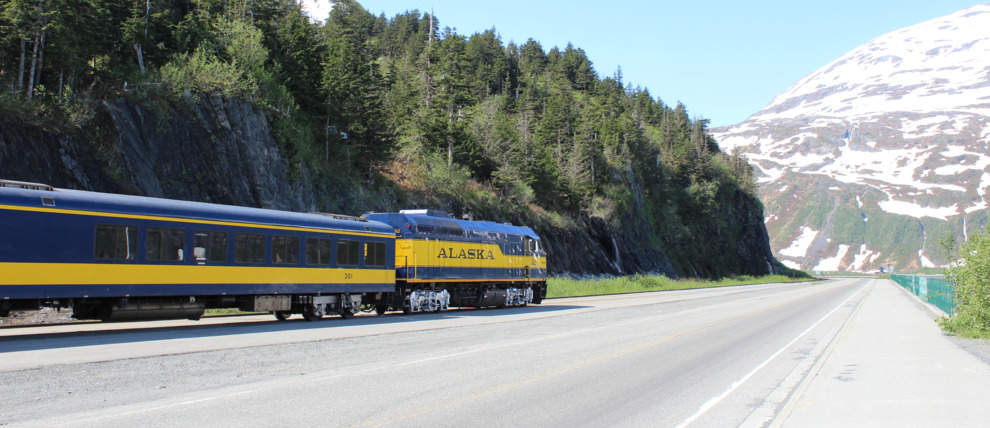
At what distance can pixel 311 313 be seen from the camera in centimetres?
2192

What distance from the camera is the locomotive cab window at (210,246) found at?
1780 centimetres

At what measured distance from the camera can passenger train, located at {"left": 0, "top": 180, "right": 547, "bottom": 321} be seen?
48.1 feet

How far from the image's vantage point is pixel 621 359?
13.5 meters

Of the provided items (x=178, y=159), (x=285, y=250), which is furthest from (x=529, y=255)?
(x=178, y=159)

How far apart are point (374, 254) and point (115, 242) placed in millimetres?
9242

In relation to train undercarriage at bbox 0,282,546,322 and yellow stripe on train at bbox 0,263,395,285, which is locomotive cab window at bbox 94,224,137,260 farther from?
train undercarriage at bbox 0,282,546,322

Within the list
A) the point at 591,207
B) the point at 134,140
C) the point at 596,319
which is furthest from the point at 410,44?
the point at 596,319

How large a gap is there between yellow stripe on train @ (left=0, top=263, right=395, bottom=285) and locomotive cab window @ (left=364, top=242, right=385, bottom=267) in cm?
37

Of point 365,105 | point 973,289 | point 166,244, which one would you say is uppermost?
point 365,105

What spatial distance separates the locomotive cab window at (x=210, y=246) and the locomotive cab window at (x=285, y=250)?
1725 mm

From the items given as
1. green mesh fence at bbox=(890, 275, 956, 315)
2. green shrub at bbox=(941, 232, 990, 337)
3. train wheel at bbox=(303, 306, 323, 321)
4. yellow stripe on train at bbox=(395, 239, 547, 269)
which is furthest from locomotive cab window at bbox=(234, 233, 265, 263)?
green mesh fence at bbox=(890, 275, 956, 315)

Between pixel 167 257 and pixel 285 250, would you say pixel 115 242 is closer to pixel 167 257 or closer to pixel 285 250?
pixel 167 257

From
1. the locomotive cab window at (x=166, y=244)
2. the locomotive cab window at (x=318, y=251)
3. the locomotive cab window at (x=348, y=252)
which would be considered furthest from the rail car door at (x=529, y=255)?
the locomotive cab window at (x=166, y=244)

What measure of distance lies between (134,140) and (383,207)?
16550 mm
